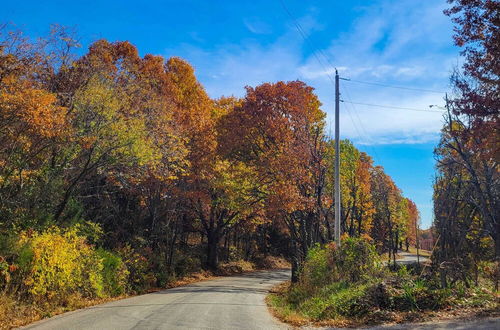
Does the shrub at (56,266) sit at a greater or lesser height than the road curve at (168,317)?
greater

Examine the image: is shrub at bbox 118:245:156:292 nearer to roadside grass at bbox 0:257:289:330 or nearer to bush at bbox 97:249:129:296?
roadside grass at bbox 0:257:289:330

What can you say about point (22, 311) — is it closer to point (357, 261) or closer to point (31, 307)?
point (31, 307)

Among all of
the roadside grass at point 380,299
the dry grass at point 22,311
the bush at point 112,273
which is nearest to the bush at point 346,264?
the roadside grass at point 380,299

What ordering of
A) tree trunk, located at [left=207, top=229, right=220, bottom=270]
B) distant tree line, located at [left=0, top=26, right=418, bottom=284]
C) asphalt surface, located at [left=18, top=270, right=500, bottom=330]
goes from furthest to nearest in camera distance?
tree trunk, located at [left=207, top=229, right=220, bottom=270], distant tree line, located at [left=0, top=26, right=418, bottom=284], asphalt surface, located at [left=18, top=270, right=500, bottom=330]

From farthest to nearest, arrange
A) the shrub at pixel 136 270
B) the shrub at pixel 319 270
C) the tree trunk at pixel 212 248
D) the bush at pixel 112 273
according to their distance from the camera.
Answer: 1. the tree trunk at pixel 212 248
2. the shrub at pixel 136 270
3. the bush at pixel 112 273
4. the shrub at pixel 319 270

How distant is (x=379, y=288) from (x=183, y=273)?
16154mm

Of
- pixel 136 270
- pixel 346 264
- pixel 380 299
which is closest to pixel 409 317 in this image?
pixel 380 299

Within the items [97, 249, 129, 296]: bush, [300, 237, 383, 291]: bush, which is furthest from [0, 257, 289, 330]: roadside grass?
[300, 237, 383, 291]: bush

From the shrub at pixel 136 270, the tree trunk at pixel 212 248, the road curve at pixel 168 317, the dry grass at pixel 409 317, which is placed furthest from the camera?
the tree trunk at pixel 212 248

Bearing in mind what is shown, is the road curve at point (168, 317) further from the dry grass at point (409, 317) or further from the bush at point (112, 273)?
the bush at point (112, 273)

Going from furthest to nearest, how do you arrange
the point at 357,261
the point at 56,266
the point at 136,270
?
the point at 136,270
the point at 357,261
the point at 56,266

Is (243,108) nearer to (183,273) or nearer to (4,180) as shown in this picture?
(183,273)

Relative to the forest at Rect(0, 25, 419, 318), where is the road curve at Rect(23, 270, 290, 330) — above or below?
below

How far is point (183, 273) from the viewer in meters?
24.4
